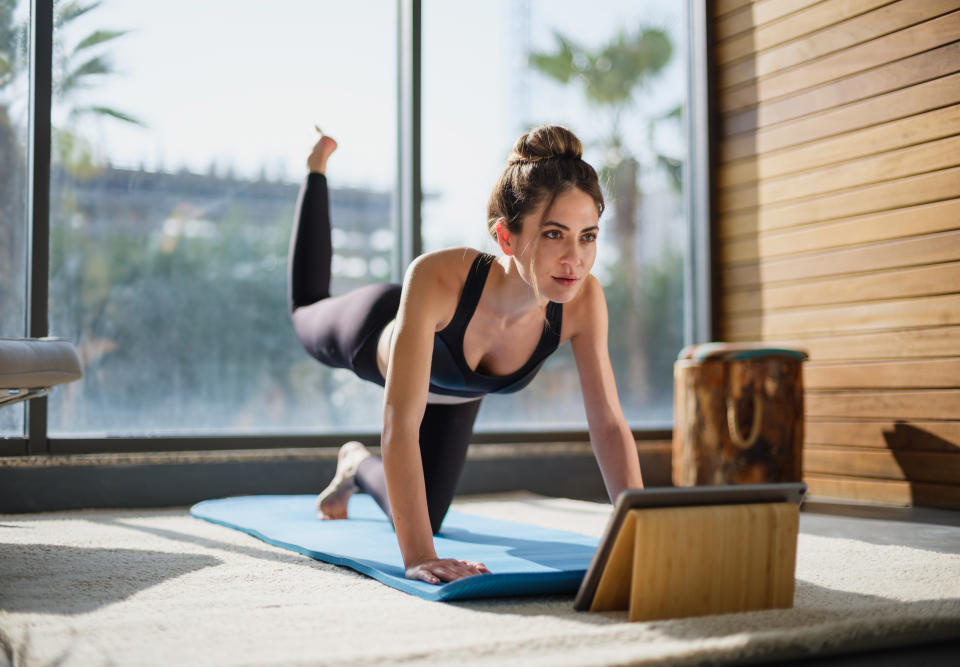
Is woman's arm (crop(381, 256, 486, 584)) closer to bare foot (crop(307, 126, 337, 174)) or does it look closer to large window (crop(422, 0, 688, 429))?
bare foot (crop(307, 126, 337, 174))

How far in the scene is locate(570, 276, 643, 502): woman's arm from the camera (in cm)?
198

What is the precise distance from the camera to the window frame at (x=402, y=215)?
3.29m

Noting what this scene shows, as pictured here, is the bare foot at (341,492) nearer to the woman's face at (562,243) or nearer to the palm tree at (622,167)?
the woman's face at (562,243)

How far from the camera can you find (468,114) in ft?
13.2

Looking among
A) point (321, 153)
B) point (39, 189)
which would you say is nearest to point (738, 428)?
point (321, 153)

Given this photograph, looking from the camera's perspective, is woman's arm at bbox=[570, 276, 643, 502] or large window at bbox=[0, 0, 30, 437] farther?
large window at bbox=[0, 0, 30, 437]

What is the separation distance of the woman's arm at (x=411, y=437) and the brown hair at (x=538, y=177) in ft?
0.78

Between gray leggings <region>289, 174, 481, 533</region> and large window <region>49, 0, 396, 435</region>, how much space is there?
1.87 ft

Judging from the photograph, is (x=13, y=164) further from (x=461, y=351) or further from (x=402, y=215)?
(x=461, y=351)

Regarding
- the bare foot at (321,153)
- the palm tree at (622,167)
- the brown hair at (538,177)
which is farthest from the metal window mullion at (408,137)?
the brown hair at (538,177)

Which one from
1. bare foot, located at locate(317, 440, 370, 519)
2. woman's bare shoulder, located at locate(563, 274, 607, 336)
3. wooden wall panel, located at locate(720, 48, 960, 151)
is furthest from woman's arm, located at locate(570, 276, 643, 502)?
wooden wall panel, located at locate(720, 48, 960, 151)

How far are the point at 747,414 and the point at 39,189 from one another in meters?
2.71

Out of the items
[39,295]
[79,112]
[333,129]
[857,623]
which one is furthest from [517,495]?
[857,623]

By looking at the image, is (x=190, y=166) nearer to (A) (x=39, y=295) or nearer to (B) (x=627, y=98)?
(A) (x=39, y=295)
